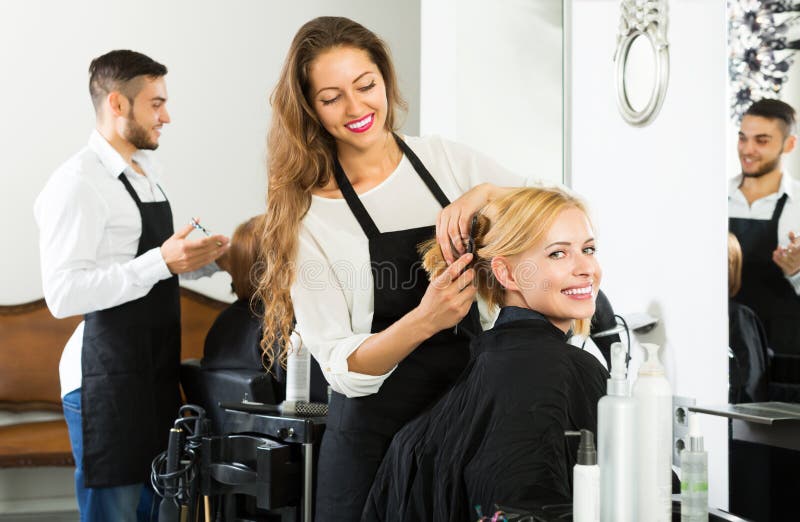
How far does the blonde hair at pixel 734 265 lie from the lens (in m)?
2.01

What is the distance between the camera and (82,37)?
4129 millimetres

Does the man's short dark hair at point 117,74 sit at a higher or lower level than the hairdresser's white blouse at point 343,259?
higher

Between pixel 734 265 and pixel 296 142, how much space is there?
1140 mm

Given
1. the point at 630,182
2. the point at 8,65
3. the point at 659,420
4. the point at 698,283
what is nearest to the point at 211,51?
the point at 8,65

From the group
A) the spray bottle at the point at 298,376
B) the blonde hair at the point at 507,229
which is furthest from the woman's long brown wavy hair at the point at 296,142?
the spray bottle at the point at 298,376

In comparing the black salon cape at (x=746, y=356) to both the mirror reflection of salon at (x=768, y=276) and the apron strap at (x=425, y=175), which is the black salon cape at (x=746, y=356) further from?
the apron strap at (x=425, y=175)

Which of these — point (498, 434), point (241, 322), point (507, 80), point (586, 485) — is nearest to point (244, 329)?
point (241, 322)

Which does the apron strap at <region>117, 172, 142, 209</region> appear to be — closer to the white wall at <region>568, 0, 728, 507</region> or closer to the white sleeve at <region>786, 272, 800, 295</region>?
the white wall at <region>568, 0, 728, 507</region>

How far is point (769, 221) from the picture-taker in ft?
6.20

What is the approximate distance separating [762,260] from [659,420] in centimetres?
99

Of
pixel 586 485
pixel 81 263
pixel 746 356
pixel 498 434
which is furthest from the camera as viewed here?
pixel 81 263

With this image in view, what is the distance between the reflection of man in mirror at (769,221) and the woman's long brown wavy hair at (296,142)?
0.89m

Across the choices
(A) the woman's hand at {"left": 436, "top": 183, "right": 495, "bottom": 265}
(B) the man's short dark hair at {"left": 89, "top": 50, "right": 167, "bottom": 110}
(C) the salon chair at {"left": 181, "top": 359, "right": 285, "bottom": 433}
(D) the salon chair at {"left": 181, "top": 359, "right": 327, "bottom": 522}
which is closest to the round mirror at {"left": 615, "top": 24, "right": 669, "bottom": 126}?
(A) the woman's hand at {"left": 436, "top": 183, "right": 495, "bottom": 265}

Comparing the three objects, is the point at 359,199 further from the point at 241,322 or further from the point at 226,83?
the point at 226,83
